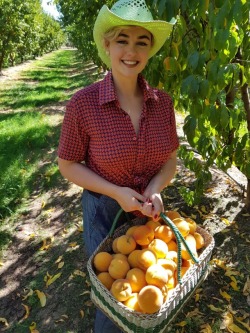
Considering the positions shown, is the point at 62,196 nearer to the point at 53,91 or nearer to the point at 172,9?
the point at 172,9

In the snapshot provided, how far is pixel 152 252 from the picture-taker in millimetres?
1482

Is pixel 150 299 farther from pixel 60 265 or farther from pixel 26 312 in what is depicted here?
pixel 60 265

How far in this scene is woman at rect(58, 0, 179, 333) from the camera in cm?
156

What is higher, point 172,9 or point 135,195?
point 172,9

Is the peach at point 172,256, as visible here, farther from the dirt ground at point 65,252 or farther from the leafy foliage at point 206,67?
the dirt ground at point 65,252

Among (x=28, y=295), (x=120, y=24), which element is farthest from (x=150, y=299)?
(x=28, y=295)

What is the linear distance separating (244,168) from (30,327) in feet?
6.48

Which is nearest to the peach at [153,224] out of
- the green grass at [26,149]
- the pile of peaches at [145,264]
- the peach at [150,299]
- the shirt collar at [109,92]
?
the pile of peaches at [145,264]

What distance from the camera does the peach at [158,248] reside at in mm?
1498

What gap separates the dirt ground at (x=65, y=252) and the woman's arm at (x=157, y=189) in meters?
1.20

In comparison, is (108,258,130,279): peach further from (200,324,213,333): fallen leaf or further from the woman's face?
(200,324,213,333): fallen leaf

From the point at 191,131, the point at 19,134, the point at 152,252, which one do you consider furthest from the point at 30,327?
the point at 19,134

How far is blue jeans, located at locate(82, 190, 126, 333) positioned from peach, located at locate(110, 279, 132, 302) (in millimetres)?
414

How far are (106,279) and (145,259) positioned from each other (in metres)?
0.18
